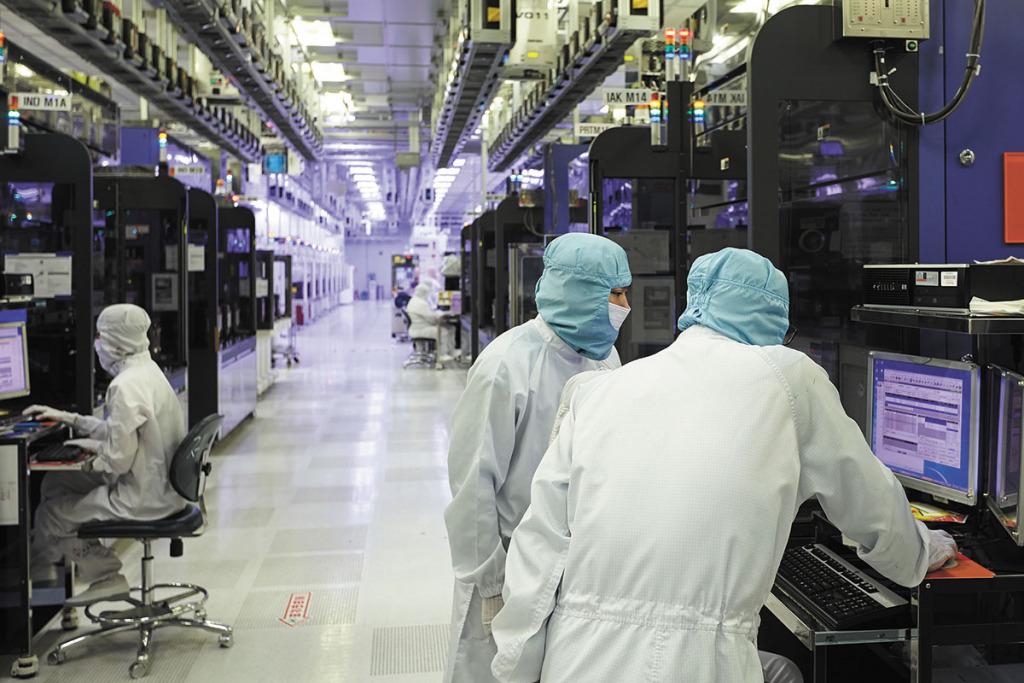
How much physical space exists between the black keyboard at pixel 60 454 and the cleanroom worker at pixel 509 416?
208cm

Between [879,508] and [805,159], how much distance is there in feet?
6.42

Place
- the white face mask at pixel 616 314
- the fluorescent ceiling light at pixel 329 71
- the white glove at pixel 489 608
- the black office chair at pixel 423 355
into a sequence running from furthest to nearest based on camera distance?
the black office chair at pixel 423 355, the fluorescent ceiling light at pixel 329 71, the white face mask at pixel 616 314, the white glove at pixel 489 608

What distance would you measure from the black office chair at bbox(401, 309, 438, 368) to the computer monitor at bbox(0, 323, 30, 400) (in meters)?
9.33

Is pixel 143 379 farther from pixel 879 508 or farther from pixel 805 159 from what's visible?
pixel 879 508

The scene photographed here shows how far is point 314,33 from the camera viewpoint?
35.4 feet

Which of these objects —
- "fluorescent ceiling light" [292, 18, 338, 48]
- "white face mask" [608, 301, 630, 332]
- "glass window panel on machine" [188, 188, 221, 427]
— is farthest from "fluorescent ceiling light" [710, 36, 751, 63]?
"fluorescent ceiling light" [292, 18, 338, 48]

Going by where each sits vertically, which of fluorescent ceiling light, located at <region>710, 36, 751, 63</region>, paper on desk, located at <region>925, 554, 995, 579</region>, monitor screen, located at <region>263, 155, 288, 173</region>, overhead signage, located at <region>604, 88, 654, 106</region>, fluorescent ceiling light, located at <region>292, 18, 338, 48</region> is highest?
fluorescent ceiling light, located at <region>292, 18, 338, 48</region>

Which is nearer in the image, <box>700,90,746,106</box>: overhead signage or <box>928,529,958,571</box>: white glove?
<box>928,529,958,571</box>: white glove

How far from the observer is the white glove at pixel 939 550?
200 cm

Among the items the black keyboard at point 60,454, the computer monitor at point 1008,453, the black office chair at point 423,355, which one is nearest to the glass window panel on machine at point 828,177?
the computer monitor at point 1008,453

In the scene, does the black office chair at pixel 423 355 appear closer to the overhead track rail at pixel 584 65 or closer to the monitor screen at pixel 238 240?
the monitor screen at pixel 238 240

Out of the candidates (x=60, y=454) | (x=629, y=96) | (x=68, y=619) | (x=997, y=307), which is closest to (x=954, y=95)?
(x=997, y=307)

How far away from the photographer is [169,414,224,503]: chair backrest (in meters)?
3.59

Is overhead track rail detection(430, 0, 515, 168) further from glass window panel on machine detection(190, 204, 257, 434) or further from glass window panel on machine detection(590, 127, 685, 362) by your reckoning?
glass window panel on machine detection(190, 204, 257, 434)
